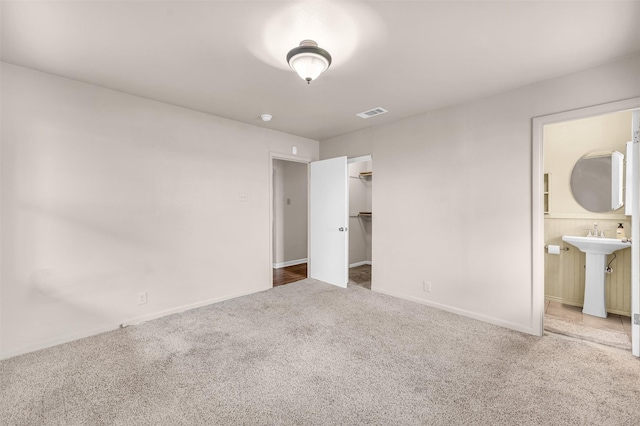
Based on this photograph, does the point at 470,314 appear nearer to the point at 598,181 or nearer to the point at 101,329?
the point at 598,181

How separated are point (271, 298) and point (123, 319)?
1702 millimetres

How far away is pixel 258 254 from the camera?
4.23 m

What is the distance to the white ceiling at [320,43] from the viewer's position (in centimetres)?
175

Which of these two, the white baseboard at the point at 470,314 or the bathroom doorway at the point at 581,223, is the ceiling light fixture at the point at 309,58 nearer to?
the bathroom doorway at the point at 581,223

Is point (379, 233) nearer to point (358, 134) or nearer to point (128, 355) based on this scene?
point (358, 134)

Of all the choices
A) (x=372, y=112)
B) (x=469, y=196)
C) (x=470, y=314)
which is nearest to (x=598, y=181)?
(x=469, y=196)

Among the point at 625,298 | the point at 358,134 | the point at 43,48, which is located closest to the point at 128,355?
the point at 43,48

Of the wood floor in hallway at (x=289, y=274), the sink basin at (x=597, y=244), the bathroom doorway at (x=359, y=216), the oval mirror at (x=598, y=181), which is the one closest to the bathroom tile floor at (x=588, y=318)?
the sink basin at (x=597, y=244)

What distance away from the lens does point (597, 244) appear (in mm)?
3043

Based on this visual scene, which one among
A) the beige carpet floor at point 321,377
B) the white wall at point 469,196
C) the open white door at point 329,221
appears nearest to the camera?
the beige carpet floor at point 321,377

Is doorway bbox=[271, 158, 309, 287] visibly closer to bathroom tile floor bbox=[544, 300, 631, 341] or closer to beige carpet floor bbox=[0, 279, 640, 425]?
beige carpet floor bbox=[0, 279, 640, 425]

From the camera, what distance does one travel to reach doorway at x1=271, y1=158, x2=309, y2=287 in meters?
5.94

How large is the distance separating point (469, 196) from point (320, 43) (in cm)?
236

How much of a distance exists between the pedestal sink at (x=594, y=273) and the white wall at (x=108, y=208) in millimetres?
4197
